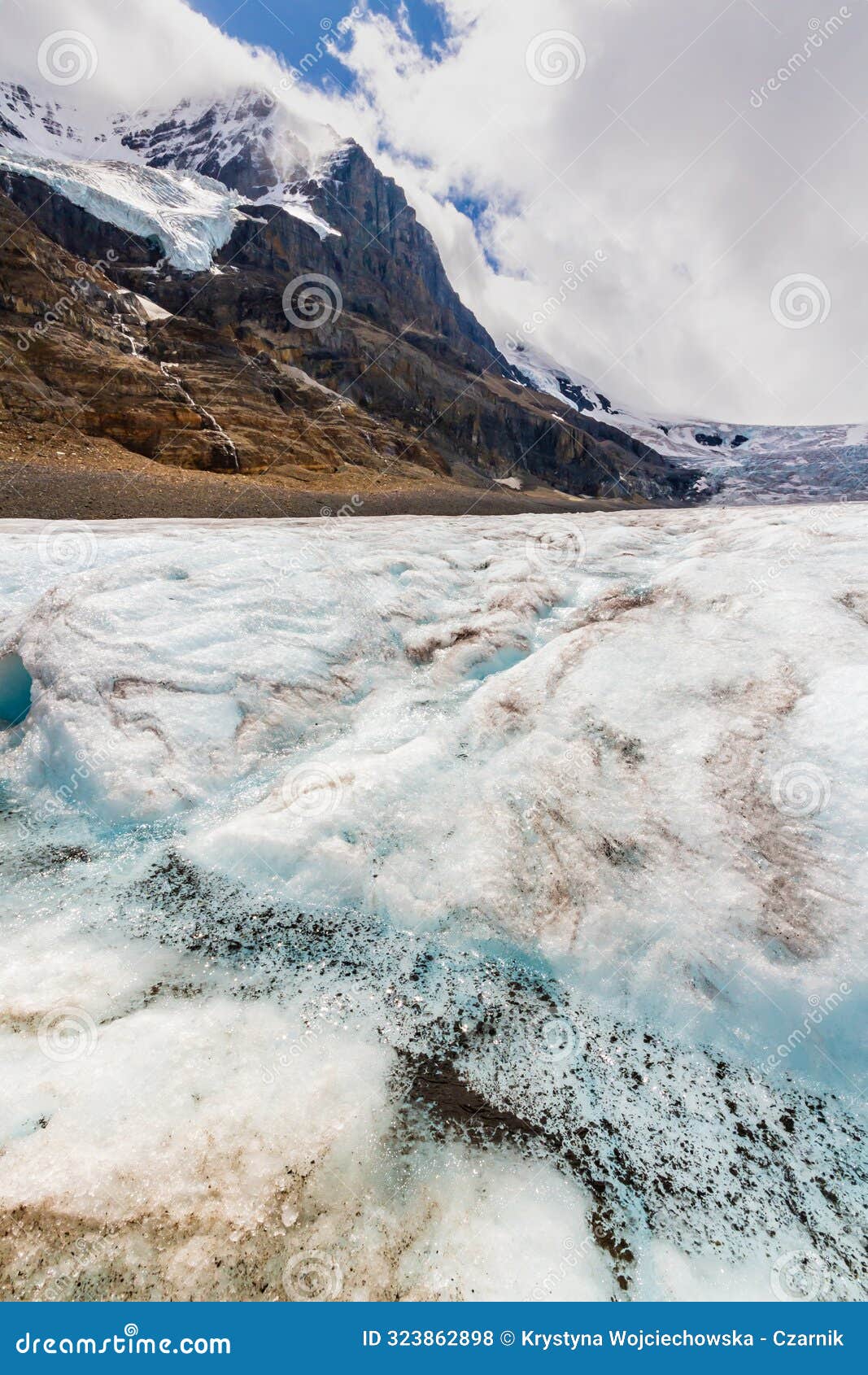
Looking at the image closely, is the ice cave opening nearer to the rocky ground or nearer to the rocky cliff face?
the rocky ground

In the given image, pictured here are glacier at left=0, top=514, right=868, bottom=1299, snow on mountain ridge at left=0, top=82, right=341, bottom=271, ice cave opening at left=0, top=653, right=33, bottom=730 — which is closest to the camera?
glacier at left=0, top=514, right=868, bottom=1299

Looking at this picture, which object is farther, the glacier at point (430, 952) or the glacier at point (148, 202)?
the glacier at point (148, 202)

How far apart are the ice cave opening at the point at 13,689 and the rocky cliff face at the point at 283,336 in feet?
90.8

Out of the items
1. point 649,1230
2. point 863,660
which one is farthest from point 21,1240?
point 863,660

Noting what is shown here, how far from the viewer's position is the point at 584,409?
477 ft

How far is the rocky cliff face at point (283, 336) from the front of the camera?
31938 millimetres

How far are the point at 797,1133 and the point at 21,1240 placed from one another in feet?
12.2

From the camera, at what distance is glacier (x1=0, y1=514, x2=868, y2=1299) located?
2416 millimetres

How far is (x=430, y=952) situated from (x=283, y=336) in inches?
2413

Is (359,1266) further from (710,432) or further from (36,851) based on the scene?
(710,432)

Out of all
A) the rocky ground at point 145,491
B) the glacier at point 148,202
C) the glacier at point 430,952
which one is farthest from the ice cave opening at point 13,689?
the glacier at point 148,202

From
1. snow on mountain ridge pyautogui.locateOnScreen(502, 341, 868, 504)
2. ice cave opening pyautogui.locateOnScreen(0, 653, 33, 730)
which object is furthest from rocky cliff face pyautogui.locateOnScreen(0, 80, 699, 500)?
ice cave opening pyautogui.locateOnScreen(0, 653, 33, 730)

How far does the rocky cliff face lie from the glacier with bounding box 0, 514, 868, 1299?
29884mm

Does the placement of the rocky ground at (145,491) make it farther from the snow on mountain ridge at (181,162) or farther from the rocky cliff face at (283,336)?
the snow on mountain ridge at (181,162)
